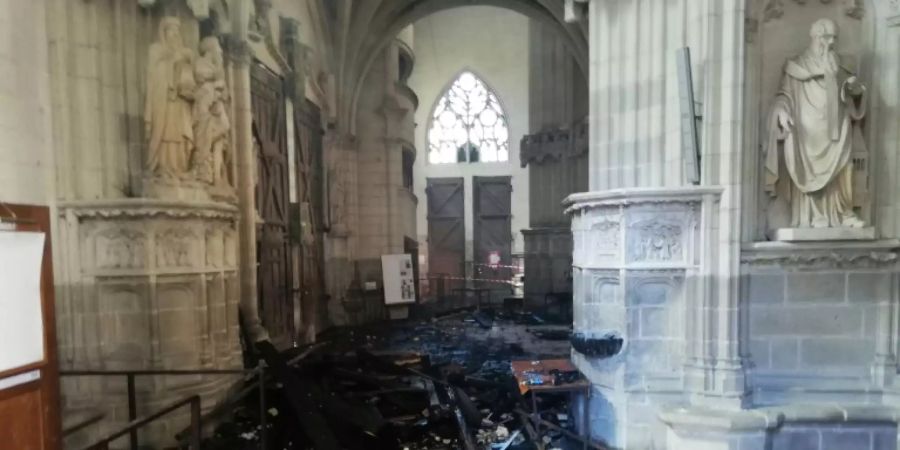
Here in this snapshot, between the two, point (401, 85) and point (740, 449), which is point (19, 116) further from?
Answer: point (401, 85)

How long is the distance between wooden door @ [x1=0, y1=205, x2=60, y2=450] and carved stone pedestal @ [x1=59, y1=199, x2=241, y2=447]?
2994 mm

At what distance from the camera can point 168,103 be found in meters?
5.14

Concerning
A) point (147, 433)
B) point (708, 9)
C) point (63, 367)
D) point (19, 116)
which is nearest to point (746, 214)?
point (708, 9)

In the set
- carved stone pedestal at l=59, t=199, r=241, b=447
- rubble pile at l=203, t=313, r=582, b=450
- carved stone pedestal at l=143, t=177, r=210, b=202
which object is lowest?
rubble pile at l=203, t=313, r=582, b=450

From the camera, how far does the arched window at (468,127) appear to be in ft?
68.2

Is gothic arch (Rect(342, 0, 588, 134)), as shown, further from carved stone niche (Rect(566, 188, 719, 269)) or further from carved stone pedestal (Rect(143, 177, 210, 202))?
carved stone niche (Rect(566, 188, 719, 269))

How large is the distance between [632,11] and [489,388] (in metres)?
4.82

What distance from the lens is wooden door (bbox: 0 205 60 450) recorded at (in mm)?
2014

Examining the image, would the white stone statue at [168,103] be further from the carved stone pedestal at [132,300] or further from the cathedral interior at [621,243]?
the carved stone pedestal at [132,300]

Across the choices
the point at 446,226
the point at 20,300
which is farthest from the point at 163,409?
the point at 446,226

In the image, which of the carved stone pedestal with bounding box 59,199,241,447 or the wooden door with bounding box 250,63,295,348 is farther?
the wooden door with bounding box 250,63,295,348

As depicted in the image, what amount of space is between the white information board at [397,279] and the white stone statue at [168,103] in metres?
7.63

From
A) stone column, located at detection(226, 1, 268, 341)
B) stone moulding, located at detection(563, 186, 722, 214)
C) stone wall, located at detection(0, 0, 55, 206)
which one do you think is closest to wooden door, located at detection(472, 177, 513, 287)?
stone column, located at detection(226, 1, 268, 341)

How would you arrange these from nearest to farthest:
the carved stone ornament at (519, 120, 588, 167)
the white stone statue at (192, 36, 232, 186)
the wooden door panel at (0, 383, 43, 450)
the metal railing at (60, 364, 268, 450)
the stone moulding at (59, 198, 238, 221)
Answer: the wooden door panel at (0, 383, 43, 450)
the metal railing at (60, 364, 268, 450)
the stone moulding at (59, 198, 238, 221)
the white stone statue at (192, 36, 232, 186)
the carved stone ornament at (519, 120, 588, 167)
